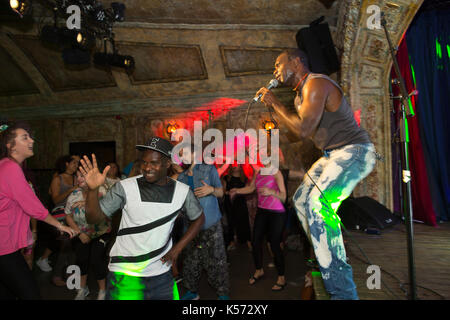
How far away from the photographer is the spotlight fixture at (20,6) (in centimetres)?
468

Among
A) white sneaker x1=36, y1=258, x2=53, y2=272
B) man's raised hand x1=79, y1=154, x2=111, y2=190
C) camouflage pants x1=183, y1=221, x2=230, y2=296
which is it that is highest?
man's raised hand x1=79, y1=154, x2=111, y2=190

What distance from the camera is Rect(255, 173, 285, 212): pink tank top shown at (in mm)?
4117

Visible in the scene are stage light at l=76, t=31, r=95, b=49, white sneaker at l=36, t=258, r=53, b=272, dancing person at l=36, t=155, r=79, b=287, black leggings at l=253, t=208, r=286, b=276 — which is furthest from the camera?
stage light at l=76, t=31, r=95, b=49

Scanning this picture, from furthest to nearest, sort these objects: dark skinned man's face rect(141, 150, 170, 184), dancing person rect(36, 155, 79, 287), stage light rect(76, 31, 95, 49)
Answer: stage light rect(76, 31, 95, 49)
dancing person rect(36, 155, 79, 287)
dark skinned man's face rect(141, 150, 170, 184)

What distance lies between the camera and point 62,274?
4520 millimetres

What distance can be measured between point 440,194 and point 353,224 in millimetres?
2930

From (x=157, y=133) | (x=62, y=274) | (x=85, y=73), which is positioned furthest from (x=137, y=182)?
(x=85, y=73)

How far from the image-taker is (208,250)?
146 inches

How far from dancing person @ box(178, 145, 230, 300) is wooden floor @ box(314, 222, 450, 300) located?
4.81 ft

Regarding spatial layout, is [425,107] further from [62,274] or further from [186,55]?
[62,274]

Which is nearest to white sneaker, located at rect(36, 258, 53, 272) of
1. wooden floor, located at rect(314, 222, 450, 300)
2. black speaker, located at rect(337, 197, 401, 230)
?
wooden floor, located at rect(314, 222, 450, 300)

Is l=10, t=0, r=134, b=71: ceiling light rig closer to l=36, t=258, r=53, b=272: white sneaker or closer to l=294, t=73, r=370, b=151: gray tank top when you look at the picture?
l=36, t=258, r=53, b=272: white sneaker

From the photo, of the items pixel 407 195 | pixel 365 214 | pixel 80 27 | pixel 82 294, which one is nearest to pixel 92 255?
pixel 82 294

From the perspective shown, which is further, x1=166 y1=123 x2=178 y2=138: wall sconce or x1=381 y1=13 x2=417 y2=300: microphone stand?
x1=166 y1=123 x2=178 y2=138: wall sconce
